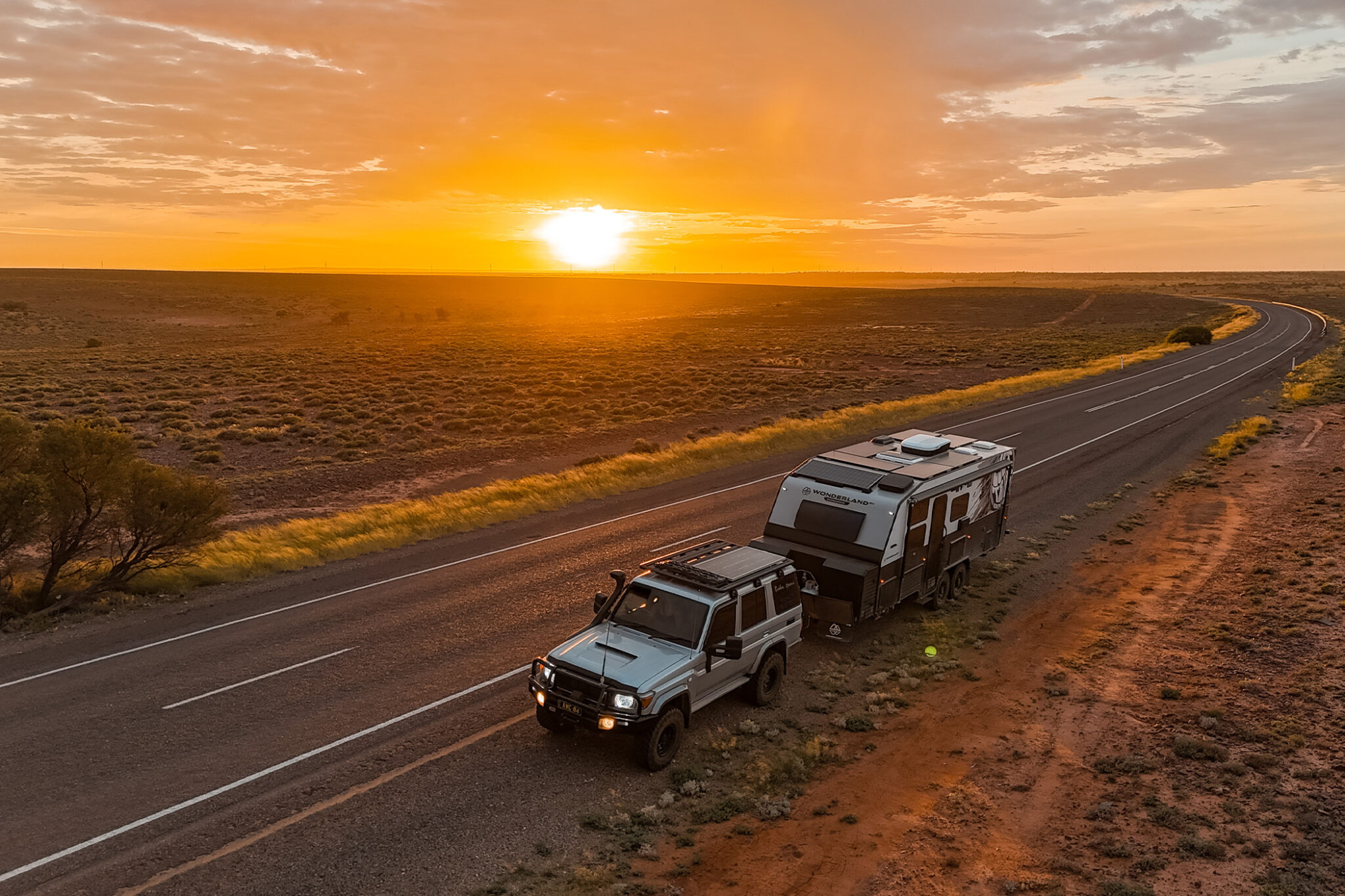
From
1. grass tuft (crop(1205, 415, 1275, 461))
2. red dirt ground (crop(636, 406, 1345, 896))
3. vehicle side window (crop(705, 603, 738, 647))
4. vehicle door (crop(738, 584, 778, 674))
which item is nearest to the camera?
red dirt ground (crop(636, 406, 1345, 896))

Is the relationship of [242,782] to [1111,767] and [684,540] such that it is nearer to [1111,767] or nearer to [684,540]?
[1111,767]

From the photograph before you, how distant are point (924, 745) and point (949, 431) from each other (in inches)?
1086

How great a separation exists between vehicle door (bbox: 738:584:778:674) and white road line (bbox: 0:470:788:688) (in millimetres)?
10038

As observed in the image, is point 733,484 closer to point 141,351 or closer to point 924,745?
point 924,745

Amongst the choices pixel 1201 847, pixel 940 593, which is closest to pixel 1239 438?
pixel 940 593

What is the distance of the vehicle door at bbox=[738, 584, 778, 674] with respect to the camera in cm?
1261

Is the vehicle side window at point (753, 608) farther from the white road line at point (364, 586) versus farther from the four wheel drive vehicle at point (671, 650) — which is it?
the white road line at point (364, 586)

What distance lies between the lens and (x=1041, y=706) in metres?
13.5

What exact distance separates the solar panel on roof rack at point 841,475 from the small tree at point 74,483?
15280 millimetres

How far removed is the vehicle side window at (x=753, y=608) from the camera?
12.6 metres

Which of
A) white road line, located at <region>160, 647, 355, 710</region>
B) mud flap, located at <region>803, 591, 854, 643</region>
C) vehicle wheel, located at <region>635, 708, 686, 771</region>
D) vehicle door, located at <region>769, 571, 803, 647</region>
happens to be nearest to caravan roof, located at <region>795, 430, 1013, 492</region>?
mud flap, located at <region>803, 591, 854, 643</region>

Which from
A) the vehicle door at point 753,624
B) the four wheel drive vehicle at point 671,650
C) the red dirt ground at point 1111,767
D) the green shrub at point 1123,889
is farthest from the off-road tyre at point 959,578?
the green shrub at point 1123,889

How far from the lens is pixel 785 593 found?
1366 cm

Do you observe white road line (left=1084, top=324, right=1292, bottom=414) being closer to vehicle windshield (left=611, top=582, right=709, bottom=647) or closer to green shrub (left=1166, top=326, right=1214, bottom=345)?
green shrub (left=1166, top=326, right=1214, bottom=345)
